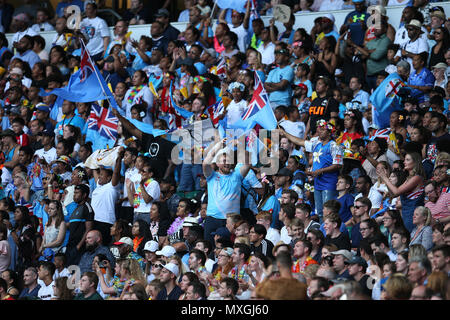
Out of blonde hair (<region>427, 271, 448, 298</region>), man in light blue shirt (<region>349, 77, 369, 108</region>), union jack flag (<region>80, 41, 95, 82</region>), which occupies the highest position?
union jack flag (<region>80, 41, 95, 82</region>)

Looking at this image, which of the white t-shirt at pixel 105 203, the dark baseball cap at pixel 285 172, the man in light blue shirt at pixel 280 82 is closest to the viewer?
the dark baseball cap at pixel 285 172

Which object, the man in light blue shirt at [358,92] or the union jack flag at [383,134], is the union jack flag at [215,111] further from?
the union jack flag at [383,134]

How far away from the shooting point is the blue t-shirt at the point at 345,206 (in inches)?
459

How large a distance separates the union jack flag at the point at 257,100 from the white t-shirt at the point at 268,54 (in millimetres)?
2488

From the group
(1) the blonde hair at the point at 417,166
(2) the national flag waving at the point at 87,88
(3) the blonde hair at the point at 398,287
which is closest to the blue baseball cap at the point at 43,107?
(2) the national flag waving at the point at 87,88

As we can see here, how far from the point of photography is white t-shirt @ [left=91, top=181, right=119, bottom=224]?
13.2m

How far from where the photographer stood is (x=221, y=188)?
11.9 metres

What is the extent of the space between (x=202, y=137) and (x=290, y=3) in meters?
4.67

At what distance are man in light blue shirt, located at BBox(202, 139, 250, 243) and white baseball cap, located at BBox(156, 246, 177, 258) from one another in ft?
2.03

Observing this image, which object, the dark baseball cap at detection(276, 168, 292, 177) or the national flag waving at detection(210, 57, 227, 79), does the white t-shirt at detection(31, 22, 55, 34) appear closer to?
the national flag waving at detection(210, 57, 227, 79)

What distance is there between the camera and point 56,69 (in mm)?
16953

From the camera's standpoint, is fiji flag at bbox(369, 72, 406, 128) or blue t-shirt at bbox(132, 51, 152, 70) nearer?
fiji flag at bbox(369, 72, 406, 128)

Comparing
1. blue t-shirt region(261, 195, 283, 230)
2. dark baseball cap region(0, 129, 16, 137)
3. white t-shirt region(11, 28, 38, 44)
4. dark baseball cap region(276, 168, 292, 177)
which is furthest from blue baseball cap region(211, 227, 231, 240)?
white t-shirt region(11, 28, 38, 44)
